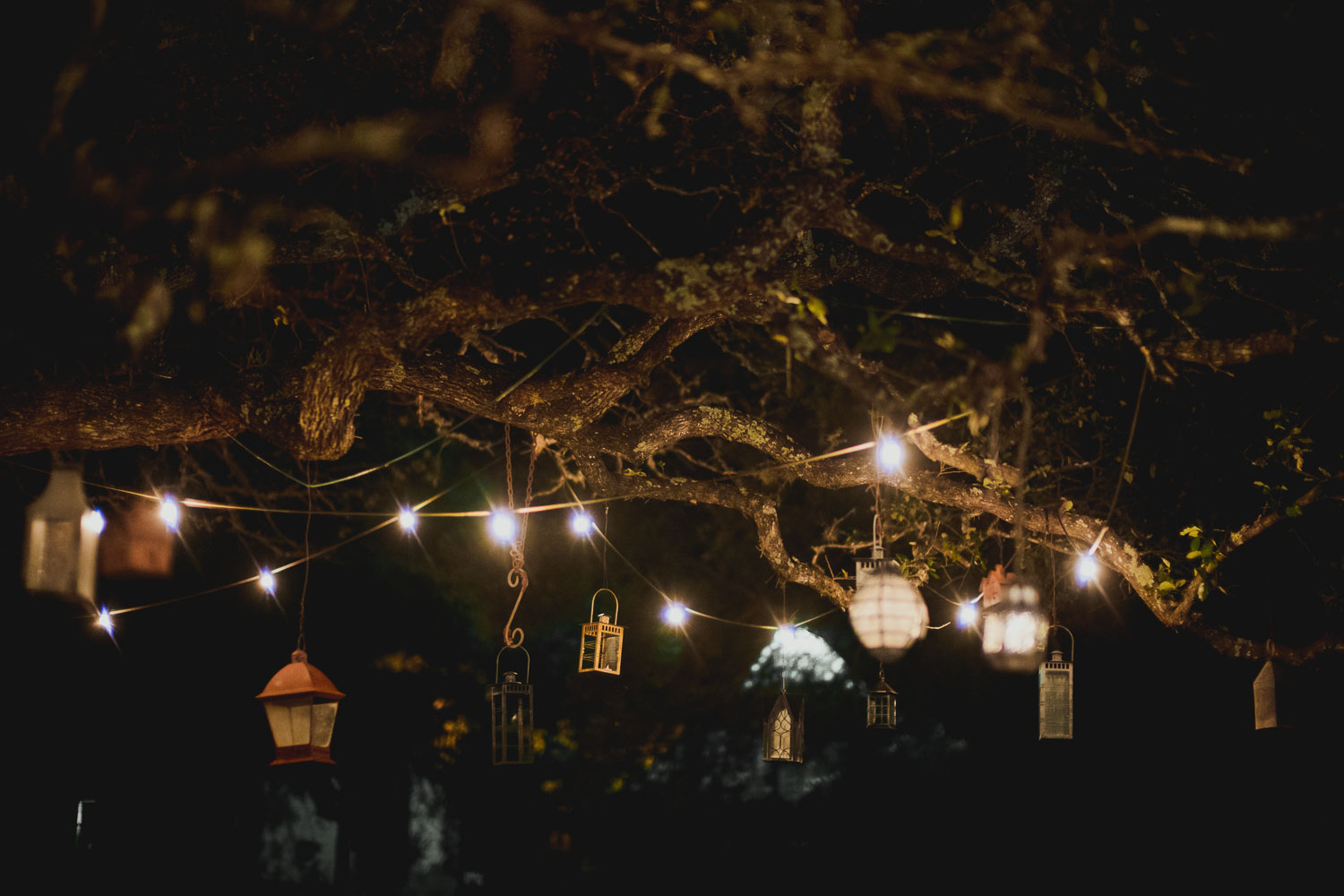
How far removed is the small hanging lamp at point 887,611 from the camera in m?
4.38

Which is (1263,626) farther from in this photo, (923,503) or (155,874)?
(155,874)

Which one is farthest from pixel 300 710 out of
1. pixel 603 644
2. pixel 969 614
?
pixel 969 614

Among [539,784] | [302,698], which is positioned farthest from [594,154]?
[539,784]

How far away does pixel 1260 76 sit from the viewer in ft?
15.4

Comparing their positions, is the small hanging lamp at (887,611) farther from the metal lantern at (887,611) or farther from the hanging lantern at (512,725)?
the hanging lantern at (512,725)

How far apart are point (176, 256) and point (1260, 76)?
14.7 ft

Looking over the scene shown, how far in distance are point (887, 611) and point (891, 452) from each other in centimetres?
81

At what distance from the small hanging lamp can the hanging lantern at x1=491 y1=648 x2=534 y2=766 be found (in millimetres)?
2234

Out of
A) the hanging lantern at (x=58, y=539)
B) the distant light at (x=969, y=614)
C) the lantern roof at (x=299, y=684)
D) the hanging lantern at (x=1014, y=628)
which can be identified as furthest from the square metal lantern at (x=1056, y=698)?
the hanging lantern at (x=58, y=539)

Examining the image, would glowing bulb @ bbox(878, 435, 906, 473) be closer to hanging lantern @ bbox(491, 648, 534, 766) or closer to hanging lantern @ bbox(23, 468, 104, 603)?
hanging lantern @ bbox(491, 648, 534, 766)

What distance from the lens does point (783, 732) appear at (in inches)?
255

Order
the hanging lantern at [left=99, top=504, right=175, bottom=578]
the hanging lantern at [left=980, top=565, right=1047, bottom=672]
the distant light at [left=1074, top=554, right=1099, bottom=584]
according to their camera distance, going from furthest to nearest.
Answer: the hanging lantern at [left=99, top=504, right=175, bottom=578] → the distant light at [left=1074, top=554, right=1099, bottom=584] → the hanging lantern at [left=980, top=565, right=1047, bottom=672]

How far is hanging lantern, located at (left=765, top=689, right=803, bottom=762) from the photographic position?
645 centimetres

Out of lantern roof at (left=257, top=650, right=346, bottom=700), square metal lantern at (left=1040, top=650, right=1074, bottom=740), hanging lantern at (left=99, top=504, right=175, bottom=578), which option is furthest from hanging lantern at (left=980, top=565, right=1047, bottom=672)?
hanging lantern at (left=99, top=504, right=175, bottom=578)
